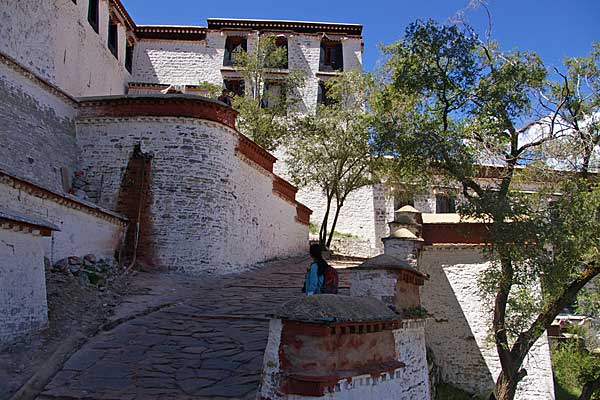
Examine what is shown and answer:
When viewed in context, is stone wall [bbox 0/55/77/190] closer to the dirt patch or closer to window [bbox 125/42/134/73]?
the dirt patch

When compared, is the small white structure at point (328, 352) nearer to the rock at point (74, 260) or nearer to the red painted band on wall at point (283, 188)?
the rock at point (74, 260)

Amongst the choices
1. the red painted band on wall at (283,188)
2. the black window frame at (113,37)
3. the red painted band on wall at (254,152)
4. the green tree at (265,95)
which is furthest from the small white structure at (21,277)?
the black window frame at (113,37)

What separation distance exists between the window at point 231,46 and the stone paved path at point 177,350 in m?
18.7

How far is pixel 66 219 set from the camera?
10.4 metres

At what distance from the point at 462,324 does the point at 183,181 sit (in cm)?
773

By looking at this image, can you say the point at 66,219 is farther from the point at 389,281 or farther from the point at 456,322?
the point at 456,322

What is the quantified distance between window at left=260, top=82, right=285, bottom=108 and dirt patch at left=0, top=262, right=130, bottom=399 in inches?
501

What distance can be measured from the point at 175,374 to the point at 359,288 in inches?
101

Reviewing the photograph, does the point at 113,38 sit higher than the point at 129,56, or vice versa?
the point at 129,56

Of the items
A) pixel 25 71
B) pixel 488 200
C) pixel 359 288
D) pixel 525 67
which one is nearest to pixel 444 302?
pixel 488 200

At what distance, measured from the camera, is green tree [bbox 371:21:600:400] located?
9602mm

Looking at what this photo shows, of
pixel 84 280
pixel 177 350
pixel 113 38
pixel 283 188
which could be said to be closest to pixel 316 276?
pixel 177 350

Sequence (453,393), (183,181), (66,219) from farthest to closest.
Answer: (183,181) < (453,393) < (66,219)

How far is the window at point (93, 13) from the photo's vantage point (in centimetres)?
2062
